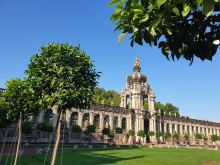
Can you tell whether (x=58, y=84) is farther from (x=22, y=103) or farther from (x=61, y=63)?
(x=22, y=103)

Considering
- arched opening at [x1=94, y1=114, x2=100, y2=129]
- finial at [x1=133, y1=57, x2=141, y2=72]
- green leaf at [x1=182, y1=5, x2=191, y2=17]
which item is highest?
finial at [x1=133, y1=57, x2=141, y2=72]

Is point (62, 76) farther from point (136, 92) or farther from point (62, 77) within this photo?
point (136, 92)

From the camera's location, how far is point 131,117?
236 ft

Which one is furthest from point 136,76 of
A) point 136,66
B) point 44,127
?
point 44,127

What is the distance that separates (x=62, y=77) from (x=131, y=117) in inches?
2265

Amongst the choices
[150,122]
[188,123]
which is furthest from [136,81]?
[188,123]

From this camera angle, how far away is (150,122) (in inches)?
2990

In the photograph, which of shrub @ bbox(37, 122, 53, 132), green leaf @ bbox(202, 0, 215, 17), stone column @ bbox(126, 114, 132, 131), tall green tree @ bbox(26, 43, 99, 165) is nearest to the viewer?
green leaf @ bbox(202, 0, 215, 17)

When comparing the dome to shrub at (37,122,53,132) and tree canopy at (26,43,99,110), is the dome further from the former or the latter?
tree canopy at (26,43,99,110)

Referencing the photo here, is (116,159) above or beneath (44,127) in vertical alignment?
beneath

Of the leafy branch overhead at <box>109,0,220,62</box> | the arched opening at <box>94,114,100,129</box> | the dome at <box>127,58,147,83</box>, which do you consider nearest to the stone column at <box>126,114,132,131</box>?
the arched opening at <box>94,114,100,129</box>

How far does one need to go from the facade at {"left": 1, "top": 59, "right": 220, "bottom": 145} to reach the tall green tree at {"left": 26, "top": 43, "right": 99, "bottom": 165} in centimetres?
3808

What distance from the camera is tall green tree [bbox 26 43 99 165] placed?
50.8 feet

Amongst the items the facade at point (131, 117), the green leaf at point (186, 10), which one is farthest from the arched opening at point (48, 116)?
the green leaf at point (186, 10)
